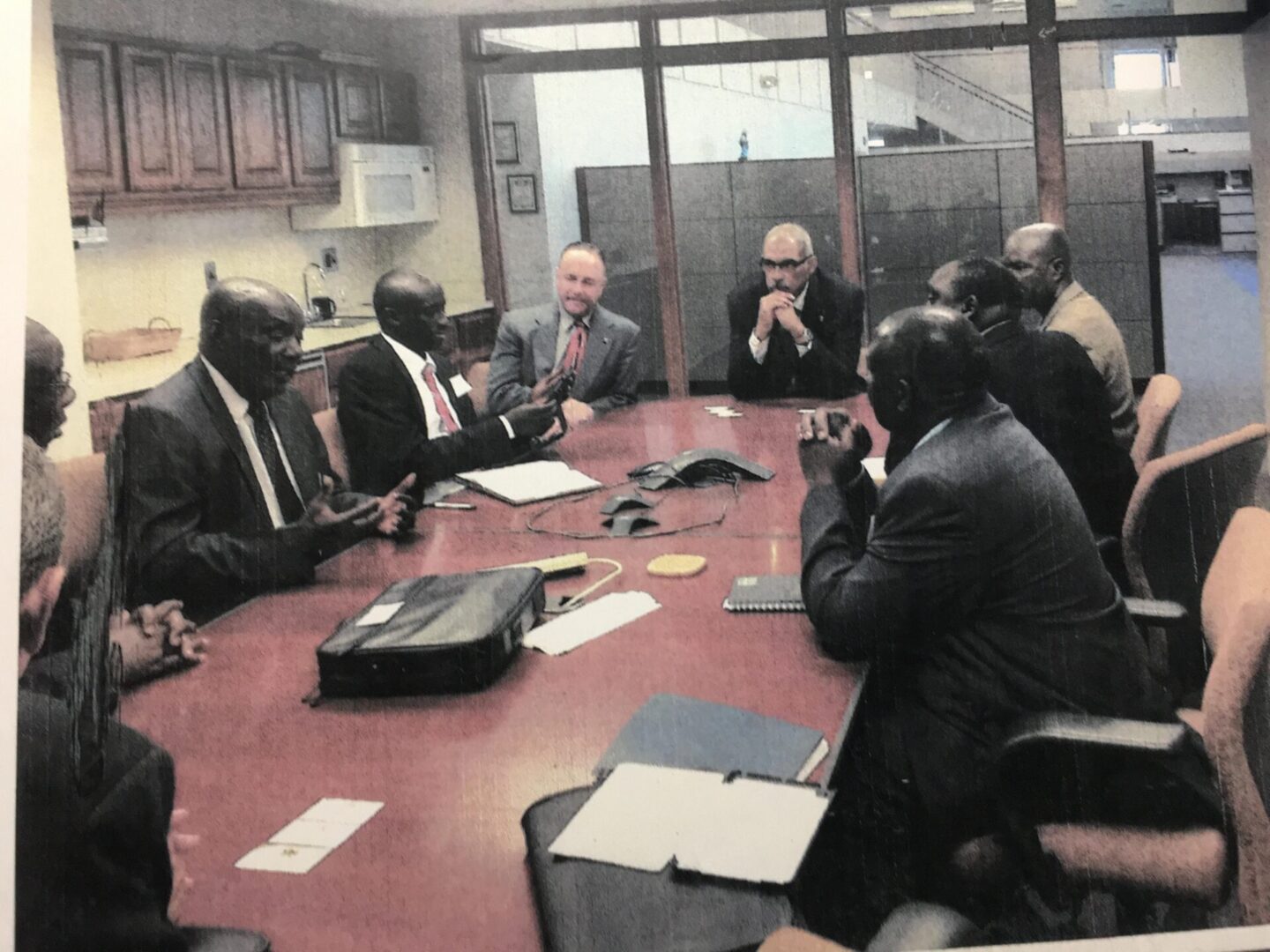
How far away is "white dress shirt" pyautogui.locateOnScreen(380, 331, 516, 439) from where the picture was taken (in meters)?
2.98

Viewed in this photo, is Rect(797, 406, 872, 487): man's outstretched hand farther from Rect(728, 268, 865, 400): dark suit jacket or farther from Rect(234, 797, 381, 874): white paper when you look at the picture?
Rect(728, 268, 865, 400): dark suit jacket

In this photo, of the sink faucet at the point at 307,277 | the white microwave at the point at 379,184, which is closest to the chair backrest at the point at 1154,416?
the sink faucet at the point at 307,277

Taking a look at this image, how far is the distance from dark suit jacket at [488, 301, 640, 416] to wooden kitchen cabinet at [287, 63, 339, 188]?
0.74 metres

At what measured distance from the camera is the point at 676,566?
6.90 ft

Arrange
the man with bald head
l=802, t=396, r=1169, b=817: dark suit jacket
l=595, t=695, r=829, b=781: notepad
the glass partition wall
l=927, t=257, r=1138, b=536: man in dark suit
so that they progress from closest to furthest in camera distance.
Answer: l=595, t=695, r=829, b=781: notepad → l=802, t=396, r=1169, b=817: dark suit jacket → l=927, t=257, r=1138, b=536: man in dark suit → the man with bald head → the glass partition wall

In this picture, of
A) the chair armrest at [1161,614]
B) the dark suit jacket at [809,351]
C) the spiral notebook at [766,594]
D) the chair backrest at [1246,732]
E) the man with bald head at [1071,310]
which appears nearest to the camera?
the chair backrest at [1246,732]

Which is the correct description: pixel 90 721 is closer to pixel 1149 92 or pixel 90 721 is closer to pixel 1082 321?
pixel 1149 92

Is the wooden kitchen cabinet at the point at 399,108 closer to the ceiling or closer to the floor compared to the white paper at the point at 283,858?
closer to the ceiling

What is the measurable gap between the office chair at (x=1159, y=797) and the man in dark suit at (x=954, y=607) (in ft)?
0.21

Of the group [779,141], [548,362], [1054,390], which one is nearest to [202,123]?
[548,362]

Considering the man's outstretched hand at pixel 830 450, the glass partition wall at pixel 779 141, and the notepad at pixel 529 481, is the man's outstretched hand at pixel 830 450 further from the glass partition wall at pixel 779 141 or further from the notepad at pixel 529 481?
the notepad at pixel 529 481

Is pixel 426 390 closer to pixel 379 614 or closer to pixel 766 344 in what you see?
pixel 766 344

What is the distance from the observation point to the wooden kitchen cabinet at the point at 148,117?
2045mm

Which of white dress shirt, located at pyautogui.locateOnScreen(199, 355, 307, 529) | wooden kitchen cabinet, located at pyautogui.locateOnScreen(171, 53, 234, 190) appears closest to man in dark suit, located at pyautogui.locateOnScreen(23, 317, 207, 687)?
white dress shirt, located at pyautogui.locateOnScreen(199, 355, 307, 529)
